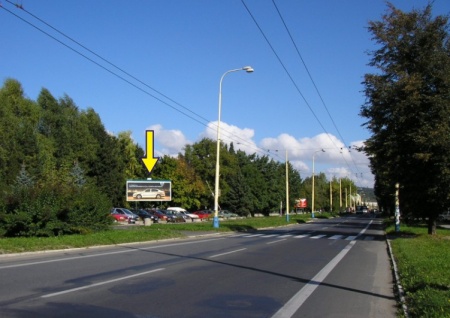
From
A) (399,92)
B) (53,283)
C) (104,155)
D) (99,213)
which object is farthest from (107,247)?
(104,155)

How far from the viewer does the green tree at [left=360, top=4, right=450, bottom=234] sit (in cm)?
2484

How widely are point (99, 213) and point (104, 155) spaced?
45856 mm

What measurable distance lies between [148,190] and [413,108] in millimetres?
21148

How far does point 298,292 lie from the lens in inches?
402

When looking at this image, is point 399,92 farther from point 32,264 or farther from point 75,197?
point 32,264

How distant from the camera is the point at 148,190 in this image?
38.1 metres

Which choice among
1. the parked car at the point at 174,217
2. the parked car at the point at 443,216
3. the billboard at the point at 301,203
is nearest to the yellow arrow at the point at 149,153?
the parked car at the point at 443,216

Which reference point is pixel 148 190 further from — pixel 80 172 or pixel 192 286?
pixel 192 286

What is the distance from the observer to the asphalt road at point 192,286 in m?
8.16

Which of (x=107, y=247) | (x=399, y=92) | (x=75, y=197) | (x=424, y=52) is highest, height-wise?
(x=424, y=52)

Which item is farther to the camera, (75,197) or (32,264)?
(75,197)

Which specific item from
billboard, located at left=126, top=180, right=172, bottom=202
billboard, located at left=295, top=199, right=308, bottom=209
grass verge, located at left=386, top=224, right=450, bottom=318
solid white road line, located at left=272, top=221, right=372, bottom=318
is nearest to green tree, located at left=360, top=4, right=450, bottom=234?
grass verge, located at left=386, top=224, right=450, bottom=318

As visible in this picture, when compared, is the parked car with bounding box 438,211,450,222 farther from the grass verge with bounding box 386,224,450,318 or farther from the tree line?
the tree line

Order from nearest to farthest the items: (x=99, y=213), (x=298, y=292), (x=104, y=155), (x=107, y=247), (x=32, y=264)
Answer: (x=298, y=292) < (x=32, y=264) < (x=107, y=247) < (x=99, y=213) < (x=104, y=155)
